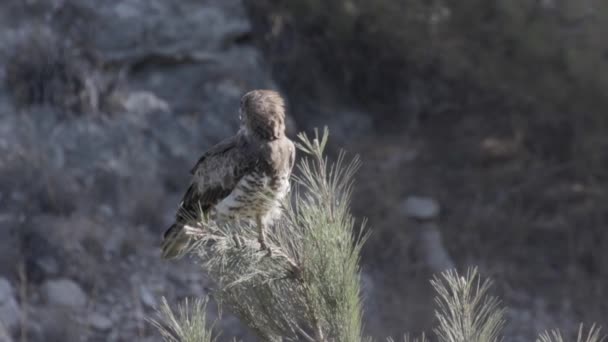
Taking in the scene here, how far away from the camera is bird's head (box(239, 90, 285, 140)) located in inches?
164

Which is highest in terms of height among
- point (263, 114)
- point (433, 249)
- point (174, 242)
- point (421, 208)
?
point (421, 208)

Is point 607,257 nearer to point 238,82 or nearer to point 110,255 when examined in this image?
point 238,82

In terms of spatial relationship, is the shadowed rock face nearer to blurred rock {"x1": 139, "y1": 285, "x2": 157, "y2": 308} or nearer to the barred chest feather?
blurred rock {"x1": 139, "y1": 285, "x2": 157, "y2": 308}

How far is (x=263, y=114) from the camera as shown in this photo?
4230 millimetres

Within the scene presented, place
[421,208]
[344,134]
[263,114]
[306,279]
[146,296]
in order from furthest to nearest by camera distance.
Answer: [344,134] → [421,208] → [146,296] → [263,114] → [306,279]

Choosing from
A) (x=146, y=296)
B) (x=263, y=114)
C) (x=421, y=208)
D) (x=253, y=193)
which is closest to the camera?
(x=263, y=114)

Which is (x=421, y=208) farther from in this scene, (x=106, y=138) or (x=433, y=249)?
(x=106, y=138)

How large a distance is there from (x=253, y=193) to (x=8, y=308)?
3.36m

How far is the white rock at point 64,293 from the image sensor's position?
735cm

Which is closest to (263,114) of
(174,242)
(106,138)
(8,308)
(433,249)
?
(174,242)

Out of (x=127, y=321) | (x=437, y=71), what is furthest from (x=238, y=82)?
(x=127, y=321)

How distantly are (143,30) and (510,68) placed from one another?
3.49 m

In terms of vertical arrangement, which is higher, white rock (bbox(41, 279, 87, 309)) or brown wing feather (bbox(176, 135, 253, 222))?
white rock (bbox(41, 279, 87, 309))

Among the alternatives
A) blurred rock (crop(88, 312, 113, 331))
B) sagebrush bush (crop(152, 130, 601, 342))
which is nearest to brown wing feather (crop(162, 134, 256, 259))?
sagebrush bush (crop(152, 130, 601, 342))
